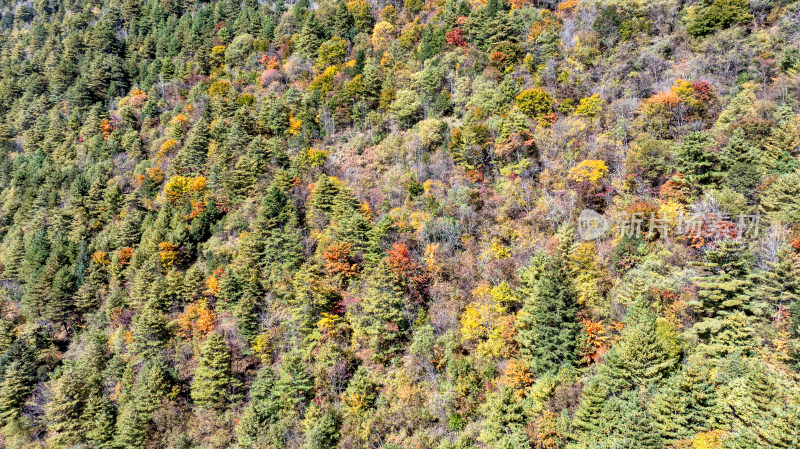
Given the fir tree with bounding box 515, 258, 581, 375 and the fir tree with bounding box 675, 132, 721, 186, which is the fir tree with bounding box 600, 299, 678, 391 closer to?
the fir tree with bounding box 515, 258, 581, 375

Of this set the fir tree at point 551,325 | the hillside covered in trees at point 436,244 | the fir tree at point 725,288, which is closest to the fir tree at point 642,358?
the hillside covered in trees at point 436,244

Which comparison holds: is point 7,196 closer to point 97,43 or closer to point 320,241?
point 97,43

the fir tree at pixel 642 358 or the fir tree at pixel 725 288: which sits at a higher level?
the fir tree at pixel 725 288

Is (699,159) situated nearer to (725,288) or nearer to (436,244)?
(725,288)

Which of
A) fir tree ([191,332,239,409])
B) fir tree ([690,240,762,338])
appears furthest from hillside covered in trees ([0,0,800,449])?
fir tree ([191,332,239,409])

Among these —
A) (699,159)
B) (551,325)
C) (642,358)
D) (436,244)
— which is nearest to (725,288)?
(642,358)

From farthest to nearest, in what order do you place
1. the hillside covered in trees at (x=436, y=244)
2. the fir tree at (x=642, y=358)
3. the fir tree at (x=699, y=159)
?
the fir tree at (x=699, y=159) → the hillside covered in trees at (x=436, y=244) → the fir tree at (x=642, y=358)

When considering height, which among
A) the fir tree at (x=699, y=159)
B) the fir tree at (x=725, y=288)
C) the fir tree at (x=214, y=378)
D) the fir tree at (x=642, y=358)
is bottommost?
the fir tree at (x=214, y=378)

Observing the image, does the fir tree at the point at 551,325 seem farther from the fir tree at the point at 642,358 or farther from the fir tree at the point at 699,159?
the fir tree at the point at 699,159

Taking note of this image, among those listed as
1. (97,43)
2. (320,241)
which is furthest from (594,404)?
(97,43)
